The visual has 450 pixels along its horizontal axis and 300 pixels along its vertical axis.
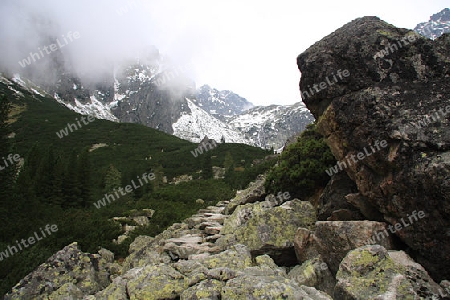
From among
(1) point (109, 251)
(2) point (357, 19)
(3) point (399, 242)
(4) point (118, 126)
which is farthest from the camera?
(4) point (118, 126)

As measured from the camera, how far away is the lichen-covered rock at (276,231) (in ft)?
25.5

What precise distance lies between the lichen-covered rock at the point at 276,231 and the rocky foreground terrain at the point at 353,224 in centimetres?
3

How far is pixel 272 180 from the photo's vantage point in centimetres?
1273

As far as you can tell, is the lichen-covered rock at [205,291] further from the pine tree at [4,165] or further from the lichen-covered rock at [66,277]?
the pine tree at [4,165]

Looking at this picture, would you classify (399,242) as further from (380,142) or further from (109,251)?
(109,251)

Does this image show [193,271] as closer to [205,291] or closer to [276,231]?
[205,291]

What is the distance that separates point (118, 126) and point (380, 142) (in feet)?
408

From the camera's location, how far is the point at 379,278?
4.82 m

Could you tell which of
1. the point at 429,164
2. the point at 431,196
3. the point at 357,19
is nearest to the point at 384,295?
the point at 431,196

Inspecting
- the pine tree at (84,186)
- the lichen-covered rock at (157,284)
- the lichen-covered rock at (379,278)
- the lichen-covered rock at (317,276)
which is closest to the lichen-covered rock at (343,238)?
the lichen-covered rock at (317,276)

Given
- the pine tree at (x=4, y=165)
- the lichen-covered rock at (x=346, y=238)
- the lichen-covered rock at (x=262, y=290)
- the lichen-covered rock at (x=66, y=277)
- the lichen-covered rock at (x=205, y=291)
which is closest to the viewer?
the lichen-covered rock at (x=262, y=290)

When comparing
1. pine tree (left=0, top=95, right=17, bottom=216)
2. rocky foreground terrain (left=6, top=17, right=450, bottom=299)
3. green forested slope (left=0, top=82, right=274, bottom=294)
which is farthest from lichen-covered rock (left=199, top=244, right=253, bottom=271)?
pine tree (left=0, top=95, right=17, bottom=216)

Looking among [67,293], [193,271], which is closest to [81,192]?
[67,293]

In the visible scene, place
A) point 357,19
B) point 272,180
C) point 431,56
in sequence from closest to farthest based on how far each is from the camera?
point 431,56, point 357,19, point 272,180
